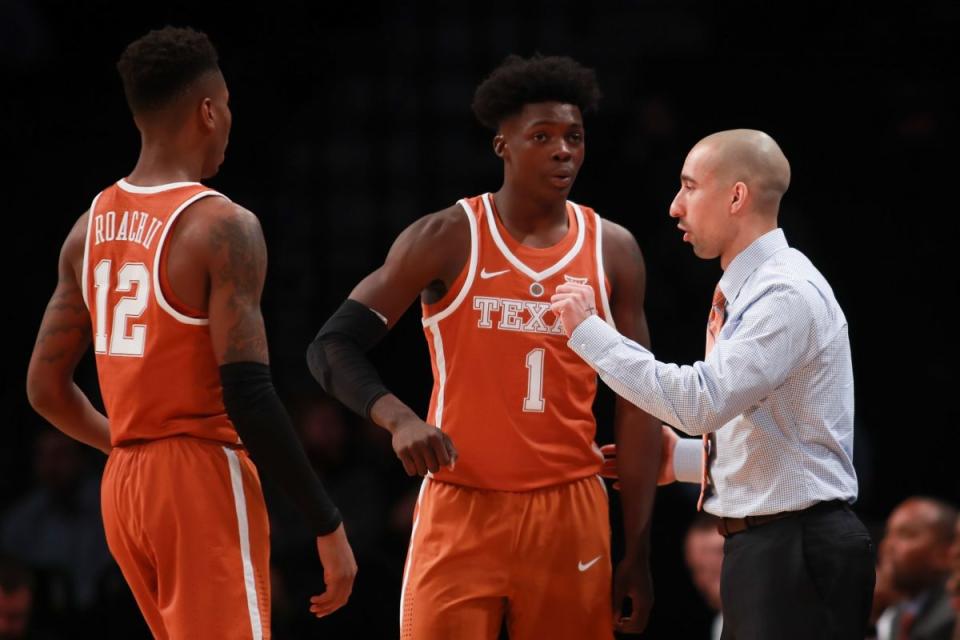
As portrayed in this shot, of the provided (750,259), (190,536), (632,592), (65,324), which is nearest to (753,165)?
(750,259)

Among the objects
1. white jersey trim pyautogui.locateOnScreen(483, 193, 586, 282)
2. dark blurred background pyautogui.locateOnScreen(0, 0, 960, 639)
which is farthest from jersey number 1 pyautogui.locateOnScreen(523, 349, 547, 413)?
dark blurred background pyautogui.locateOnScreen(0, 0, 960, 639)

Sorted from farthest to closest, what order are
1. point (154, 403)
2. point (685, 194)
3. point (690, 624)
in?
point (690, 624) → point (685, 194) → point (154, 403)

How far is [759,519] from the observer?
361 centimetres

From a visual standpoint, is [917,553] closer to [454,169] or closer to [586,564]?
[586,564]

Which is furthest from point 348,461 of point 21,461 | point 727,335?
point 727,335

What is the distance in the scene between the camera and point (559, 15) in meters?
9.36

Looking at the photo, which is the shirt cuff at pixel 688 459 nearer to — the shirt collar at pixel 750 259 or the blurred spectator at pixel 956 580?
the shirt collar at pixel 750 259

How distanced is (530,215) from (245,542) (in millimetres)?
1332

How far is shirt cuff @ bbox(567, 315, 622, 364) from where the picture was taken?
3635 millimetres

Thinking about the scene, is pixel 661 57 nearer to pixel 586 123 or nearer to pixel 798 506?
pixel 586 123

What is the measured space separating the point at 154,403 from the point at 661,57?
571 centimetres

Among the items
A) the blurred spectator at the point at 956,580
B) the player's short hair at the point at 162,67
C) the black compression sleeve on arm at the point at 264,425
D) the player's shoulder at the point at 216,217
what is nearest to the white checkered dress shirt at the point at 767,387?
the black compression sleeve on arm at the point at 264,425

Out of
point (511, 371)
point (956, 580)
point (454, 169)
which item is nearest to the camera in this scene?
point (511, 371)

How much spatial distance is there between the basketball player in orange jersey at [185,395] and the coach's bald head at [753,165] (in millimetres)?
1260
